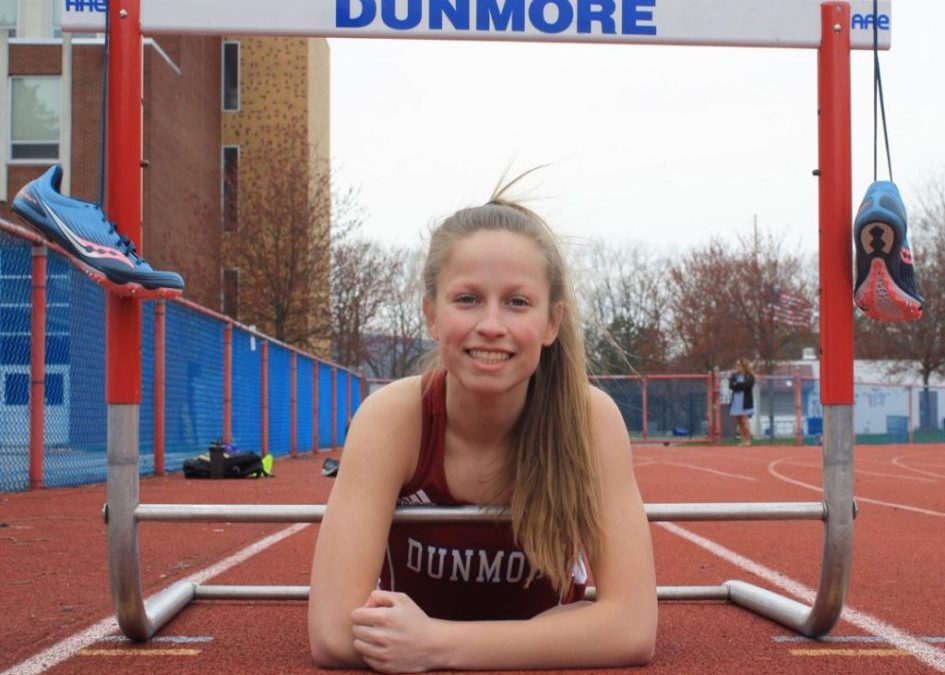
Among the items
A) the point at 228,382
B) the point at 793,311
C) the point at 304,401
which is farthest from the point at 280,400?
the point at 793,311

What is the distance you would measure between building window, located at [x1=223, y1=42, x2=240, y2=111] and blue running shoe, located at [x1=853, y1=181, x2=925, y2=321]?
3033 cm

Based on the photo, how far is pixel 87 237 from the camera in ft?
8.61

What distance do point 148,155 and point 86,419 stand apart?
15.2m

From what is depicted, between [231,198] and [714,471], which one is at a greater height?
[231,198]

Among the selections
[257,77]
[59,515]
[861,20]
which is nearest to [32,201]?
[861,20]

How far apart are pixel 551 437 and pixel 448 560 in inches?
17.1

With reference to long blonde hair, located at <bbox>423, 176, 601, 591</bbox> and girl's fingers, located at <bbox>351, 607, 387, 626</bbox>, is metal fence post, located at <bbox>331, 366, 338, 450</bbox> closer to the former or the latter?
long blonde hair, located at <bbox>423, 176, 601, 591</bbox>

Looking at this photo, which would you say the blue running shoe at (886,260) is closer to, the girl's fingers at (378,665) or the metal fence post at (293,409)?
the girl's fingers at (378,665)

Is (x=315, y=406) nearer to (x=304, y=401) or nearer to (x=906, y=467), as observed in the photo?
(x=304, y=401)

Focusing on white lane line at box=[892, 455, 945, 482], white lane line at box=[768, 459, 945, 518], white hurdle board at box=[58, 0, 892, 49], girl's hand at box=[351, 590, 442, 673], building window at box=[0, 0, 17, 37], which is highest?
building window at box=[0, 0, 17, 37]

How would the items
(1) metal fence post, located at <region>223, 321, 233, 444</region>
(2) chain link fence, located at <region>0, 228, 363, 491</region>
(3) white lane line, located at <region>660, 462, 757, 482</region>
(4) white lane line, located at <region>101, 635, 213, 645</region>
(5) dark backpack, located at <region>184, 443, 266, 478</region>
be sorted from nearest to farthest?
(4) white lane line, located at <region>101, 635, 213, 645</region> < (2) chain link fence, located at <region>0, 228, 363, 491</region> < (5) dark backpack, located at <region>184, 443, 266, 478</region> < (3) white lane line, located at <region>660, 462, 757, 482</region> < (1) metal fence post, located at <region>223, 321, 233, 444</region>

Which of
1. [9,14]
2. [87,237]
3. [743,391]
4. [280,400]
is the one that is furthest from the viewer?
[9,14]

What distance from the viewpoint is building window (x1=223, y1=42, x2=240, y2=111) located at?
31.4 m

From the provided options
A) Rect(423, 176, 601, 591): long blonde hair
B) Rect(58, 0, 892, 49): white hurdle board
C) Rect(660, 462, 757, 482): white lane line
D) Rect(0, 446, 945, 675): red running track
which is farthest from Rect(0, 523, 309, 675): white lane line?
Rect(660, 462, 757, 482): white lane line
